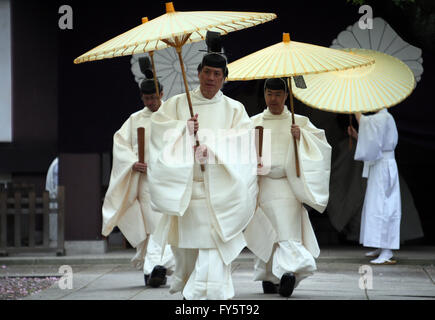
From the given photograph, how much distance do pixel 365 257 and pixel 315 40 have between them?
9.23 feet

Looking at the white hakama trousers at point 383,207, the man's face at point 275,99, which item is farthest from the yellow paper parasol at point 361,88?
the white hakama trousers at point 383,207

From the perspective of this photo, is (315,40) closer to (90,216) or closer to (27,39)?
(90,216)

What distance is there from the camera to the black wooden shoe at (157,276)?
25.3ft

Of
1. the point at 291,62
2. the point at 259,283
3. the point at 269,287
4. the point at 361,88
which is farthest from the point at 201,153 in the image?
the point at 361,88

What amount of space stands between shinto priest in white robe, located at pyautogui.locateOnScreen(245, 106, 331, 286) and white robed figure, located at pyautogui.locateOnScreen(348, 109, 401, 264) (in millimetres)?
2622

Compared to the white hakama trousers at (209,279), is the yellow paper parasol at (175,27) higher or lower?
higher

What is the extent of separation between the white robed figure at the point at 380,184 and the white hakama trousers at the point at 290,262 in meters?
2.95

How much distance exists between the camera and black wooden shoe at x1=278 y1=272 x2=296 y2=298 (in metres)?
7.04

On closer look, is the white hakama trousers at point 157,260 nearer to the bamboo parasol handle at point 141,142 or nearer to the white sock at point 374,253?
the bamboo parasol handle at point 141,142

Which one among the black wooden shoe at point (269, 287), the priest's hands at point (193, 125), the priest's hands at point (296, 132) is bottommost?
the black wooden shoe at point (269, 287)

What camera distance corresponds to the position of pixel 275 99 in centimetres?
752

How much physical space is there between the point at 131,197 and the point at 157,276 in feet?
3.26

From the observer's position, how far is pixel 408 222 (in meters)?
11.2

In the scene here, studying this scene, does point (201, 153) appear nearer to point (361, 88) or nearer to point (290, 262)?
point (290, 262)
